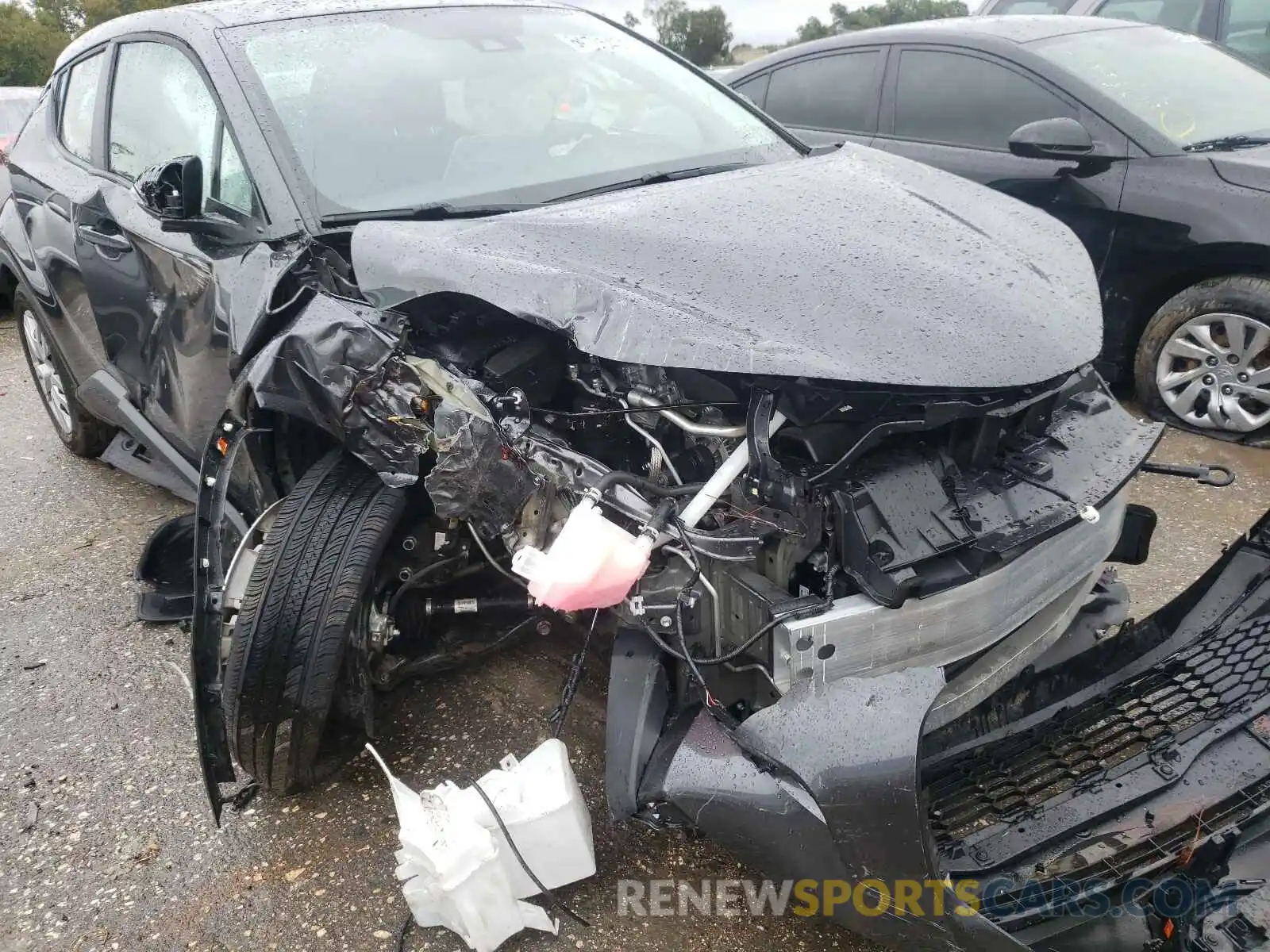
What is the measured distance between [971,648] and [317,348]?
1489mm

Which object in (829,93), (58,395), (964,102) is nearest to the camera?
(58,395)

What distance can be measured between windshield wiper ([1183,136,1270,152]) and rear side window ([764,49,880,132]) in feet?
4.71

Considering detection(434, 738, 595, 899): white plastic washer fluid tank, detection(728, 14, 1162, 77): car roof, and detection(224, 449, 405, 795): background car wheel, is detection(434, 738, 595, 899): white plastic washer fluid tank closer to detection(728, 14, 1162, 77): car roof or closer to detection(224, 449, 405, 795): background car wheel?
detection(224, 449, 405, 795): background car wheel

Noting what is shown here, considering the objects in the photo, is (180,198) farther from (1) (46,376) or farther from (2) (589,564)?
(1) (46,376)

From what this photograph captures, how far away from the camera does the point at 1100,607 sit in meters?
2.33

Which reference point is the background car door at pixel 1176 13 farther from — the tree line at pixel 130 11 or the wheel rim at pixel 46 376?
the tree line at pixel 130 11

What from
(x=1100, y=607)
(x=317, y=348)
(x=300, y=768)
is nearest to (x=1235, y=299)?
(x=1100, y=607)

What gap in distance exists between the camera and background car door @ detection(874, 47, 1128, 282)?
4.02 metres

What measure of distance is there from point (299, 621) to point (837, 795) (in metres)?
1.25

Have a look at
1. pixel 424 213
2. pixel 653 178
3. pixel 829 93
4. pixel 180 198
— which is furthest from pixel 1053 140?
pixel 180 198

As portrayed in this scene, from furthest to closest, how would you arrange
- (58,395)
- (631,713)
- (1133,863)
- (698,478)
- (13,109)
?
(13,109), (58,395), (698,478), (631,713), (1133,863)

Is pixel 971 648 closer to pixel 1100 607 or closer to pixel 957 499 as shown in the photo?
pixel 957 499

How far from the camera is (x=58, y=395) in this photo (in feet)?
13.9

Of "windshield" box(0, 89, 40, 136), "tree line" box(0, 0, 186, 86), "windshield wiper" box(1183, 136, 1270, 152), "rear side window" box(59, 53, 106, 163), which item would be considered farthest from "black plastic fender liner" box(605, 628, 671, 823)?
"tree line" box(0, 0, 186, 86)
